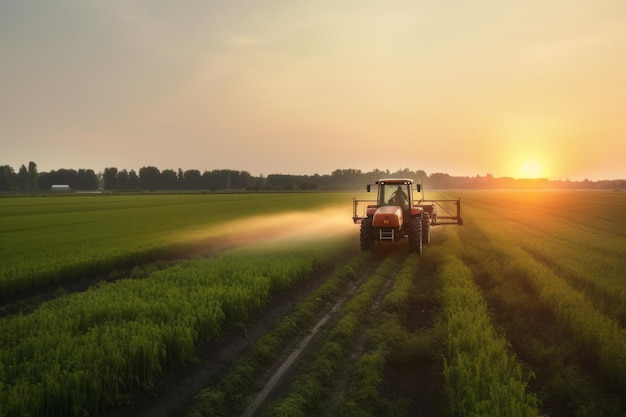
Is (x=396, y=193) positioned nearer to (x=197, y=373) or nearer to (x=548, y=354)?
(x=548, y=354)

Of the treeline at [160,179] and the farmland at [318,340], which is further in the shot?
the treeline at [160,179]

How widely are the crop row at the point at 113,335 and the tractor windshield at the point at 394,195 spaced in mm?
8941

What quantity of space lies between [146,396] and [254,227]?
2645cm

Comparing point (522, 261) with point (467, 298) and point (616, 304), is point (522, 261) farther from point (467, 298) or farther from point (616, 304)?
point (467, 298)

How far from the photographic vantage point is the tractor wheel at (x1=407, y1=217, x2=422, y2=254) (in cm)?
1972

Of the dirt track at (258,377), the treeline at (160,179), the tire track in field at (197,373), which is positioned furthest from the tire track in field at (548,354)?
the treeline at (160,179)

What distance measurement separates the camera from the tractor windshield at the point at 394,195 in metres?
21.1

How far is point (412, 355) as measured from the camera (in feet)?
27.6

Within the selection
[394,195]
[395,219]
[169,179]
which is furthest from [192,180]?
[395,219]

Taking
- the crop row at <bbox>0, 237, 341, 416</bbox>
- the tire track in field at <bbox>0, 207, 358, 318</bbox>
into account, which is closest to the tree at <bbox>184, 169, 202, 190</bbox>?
the tire track in field at <bbox>0, 207, 358, 318</bbox>

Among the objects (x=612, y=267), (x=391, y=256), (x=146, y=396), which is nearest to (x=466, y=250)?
(x=391, y=256)

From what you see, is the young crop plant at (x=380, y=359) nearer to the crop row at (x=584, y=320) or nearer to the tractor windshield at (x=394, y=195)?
the crop row at (x=584, y=320)

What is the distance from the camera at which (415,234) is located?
19.8 meters

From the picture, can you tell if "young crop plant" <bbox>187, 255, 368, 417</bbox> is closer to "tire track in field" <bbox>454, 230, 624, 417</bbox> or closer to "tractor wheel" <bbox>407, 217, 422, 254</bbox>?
"tire track in field" <bbox>454, 230, 624, 417</bbox>
